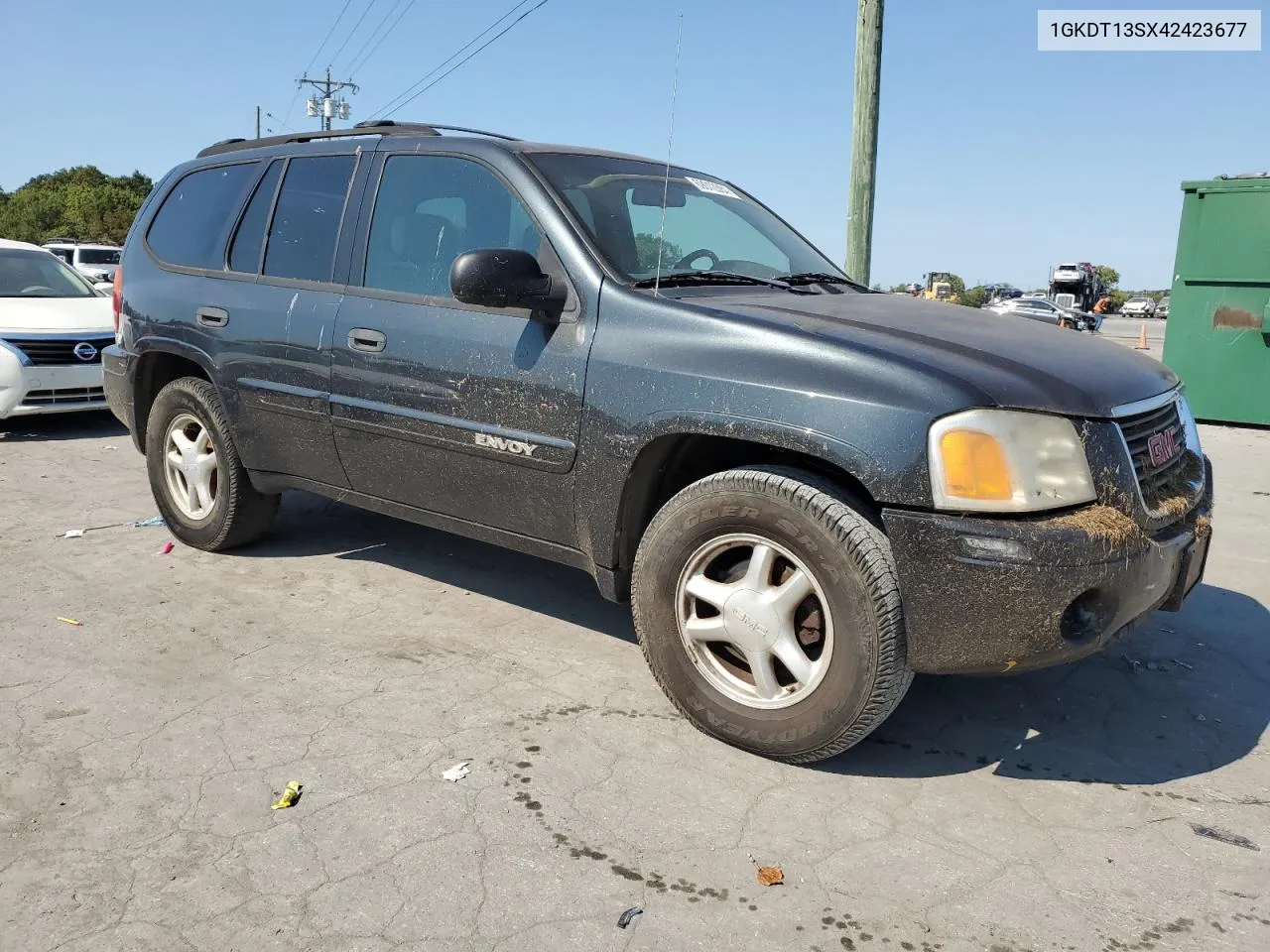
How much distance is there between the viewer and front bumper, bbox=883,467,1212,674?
258 centimetres

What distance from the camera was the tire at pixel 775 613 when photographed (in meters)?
2.73

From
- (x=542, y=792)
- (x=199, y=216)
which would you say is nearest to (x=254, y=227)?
(x=199, y=216)

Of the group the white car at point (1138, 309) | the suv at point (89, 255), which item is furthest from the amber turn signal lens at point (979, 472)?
the white car at point (1138, 309)

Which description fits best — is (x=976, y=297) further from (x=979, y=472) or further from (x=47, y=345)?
(x=979, y=472)

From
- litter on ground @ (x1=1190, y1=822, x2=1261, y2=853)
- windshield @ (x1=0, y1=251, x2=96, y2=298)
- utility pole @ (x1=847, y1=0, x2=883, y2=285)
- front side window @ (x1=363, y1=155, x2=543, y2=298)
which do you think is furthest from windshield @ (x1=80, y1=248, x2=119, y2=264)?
litter on ground @ (x1=1190, y1=822, x2=1261, y2=853)

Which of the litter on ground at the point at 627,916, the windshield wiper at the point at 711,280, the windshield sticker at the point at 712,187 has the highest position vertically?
the windshield sticker at the point at 712,187

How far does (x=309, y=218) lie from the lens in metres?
4.27

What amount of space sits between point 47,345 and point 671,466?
22.9 ft

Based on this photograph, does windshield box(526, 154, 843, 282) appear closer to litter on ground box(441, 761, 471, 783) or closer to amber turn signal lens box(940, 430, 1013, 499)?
amber turn signal lens box(940, 430, 1013, 499)

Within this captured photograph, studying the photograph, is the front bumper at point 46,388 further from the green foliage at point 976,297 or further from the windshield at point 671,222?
the green foliage at point 976,297

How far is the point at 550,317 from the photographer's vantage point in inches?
133

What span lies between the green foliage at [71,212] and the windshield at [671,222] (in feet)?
130

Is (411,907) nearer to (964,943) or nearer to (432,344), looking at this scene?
(964,943)

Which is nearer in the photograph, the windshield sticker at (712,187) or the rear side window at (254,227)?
the windshield sticker at (712,187)
